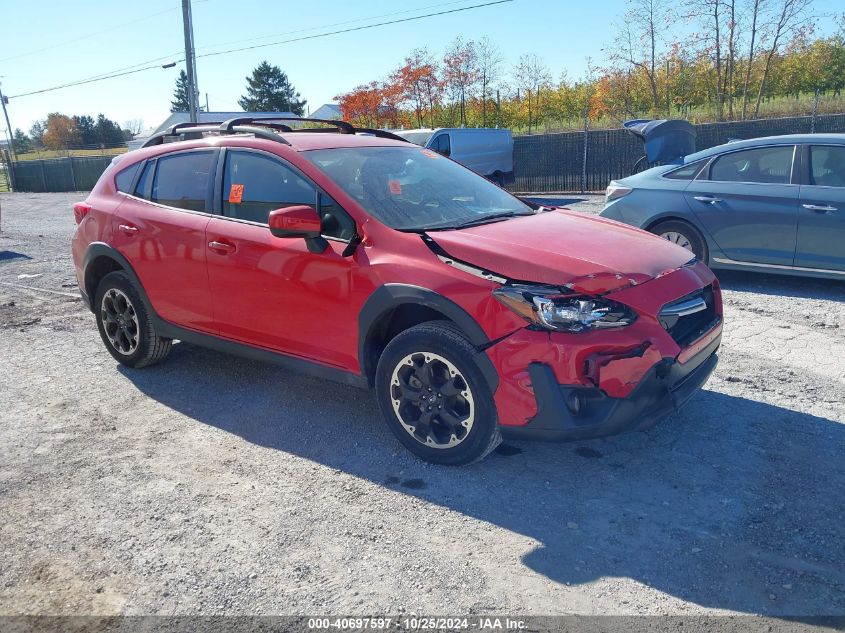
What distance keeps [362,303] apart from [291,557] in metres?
1.39

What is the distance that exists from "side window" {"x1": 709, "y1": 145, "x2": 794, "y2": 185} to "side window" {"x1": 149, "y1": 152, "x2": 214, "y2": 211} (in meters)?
5.45

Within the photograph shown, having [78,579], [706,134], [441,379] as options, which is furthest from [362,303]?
[706,134]

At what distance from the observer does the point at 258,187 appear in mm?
4395

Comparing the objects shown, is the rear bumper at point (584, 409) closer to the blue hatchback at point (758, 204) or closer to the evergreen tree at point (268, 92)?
the blue hatchback at point (758, 204)

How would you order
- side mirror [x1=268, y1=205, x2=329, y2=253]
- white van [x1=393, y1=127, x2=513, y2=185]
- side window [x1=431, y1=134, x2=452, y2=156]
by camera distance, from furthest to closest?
white van [x1=393, y1=127, x2=513, y2=185] → side window [x1=431, y1=134, x2=452, y2=156] → side mirror [x1=268, y1=205, x2=329, y2=253]

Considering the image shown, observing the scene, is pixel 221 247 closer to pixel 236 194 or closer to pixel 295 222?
pixel 236 194

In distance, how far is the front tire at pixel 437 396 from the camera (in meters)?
3.45

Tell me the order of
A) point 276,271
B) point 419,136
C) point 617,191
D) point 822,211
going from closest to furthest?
point 276,271, point 822,211, point 617,191, point 419,136

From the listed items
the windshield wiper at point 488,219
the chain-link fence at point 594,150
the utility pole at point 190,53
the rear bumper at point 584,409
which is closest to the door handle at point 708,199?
the windshield wiper at point 488,219

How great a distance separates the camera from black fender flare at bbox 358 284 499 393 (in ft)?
11.1

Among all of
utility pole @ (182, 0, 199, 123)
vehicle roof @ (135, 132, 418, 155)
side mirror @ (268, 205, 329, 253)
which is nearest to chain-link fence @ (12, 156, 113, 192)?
utility pole @ (182, 0, 199, 123)

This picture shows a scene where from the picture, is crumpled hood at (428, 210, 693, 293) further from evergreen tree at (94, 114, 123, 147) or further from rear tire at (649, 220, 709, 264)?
evergreen tree at (94, 114, 123, 147)

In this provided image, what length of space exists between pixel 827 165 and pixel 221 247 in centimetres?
595

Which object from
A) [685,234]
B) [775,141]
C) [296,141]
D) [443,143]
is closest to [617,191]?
[685,234]
